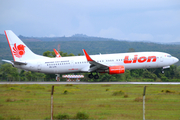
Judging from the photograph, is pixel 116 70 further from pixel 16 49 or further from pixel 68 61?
pixel 16 49

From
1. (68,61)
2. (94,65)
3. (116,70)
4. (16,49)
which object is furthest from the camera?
(68,61)

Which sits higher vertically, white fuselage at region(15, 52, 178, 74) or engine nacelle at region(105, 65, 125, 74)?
white fuselage at region(15, 52, 178, 74)

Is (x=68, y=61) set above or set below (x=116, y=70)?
above

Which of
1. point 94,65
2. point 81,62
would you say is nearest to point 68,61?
point 81,62

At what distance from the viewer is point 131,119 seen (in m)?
12.3

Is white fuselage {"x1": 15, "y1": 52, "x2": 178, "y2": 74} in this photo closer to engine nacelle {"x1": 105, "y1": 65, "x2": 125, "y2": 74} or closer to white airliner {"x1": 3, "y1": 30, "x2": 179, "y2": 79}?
white airliner {"x1": 3, "y1": 30, "x2": 179, "y2": 79}

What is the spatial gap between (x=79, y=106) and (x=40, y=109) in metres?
2.31

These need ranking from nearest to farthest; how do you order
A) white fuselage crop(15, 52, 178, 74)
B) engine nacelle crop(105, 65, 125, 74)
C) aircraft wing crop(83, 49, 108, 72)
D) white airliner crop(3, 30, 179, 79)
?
aircraft wing crop(83, 49, 108, 72), engine nacelle crop(105, 65, 125, 74), white airliner crop(3, 30, 179, 79), white fuselage crop(15, 52, 178, 74)

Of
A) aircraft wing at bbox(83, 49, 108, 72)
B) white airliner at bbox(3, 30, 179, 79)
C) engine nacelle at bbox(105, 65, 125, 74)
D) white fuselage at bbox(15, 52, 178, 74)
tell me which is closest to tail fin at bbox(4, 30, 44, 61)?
white airliner at bbox(3, 30, 179, 79)

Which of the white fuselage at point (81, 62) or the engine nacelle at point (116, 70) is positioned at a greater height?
the white fuselage at point (81, 62)

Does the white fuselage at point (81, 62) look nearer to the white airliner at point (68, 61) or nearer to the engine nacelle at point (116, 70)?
the white airliner at point (68, 61)

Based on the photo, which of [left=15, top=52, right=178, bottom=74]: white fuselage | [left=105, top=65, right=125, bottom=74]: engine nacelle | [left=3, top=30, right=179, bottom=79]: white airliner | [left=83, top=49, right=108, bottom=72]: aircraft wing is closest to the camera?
[left=83, top=49, right=108, bottom=72]: aircraft wing

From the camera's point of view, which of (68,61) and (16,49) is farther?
(68,61)

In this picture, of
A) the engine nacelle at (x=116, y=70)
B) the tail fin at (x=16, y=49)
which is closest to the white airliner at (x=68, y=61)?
the tail fin at (x=16, y=49)
